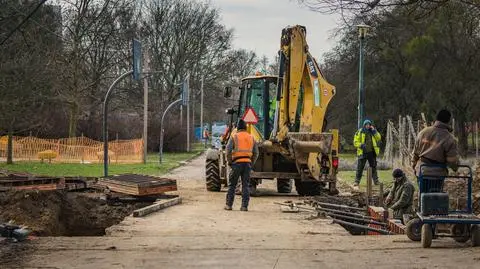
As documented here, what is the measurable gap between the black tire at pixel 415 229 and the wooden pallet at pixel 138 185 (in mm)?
7896

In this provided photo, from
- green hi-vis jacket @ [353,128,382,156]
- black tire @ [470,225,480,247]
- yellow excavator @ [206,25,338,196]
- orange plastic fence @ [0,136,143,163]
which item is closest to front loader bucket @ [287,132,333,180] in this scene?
yellow excavator @ [206,25,338,196]

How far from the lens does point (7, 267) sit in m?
8.41

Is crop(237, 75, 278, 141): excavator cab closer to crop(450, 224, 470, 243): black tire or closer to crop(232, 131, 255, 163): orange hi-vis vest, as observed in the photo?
crop(232, 131, 255, 163): orange hi-vis vest

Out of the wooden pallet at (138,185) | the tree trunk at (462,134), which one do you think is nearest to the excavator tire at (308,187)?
the wooden pallet at (138,185)

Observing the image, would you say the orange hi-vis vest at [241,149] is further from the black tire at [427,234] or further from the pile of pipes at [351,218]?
the black tire at [427,234]

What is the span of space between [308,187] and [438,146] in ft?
32.0

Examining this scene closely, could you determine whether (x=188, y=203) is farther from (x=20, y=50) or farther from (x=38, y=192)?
(x=20, y=50)

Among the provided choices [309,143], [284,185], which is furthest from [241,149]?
[284,185]

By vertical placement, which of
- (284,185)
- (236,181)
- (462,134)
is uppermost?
(462,134)

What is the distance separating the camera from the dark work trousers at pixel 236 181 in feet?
51.4

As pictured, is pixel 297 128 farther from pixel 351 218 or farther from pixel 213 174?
pixel 351 218

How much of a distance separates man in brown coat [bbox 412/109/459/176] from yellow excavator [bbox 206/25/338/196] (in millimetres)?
7790

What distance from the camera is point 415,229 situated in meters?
10.3

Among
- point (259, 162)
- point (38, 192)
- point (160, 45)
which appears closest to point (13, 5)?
point (38, 192)
